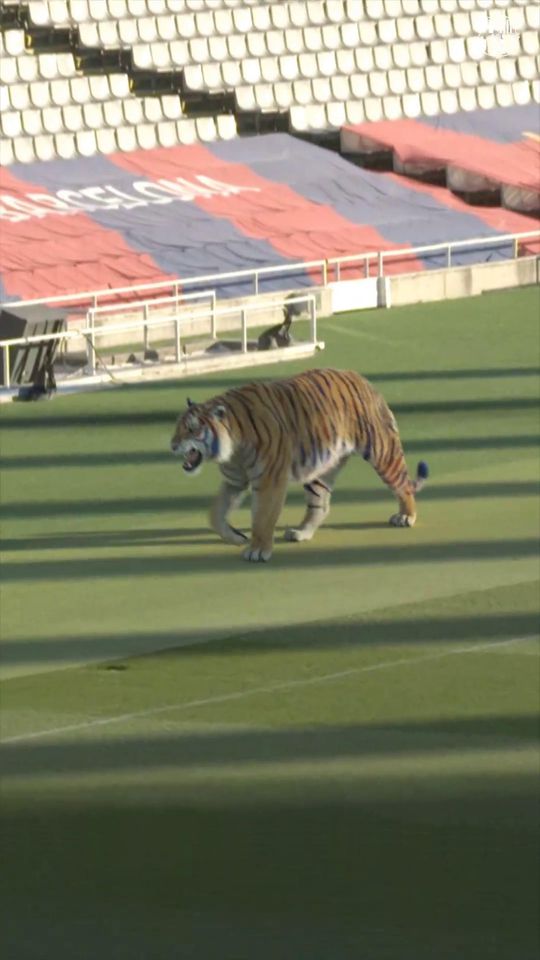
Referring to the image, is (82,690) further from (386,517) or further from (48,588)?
(386,517)

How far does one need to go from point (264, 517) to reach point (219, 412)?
698mm

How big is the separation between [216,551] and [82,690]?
3.64 m

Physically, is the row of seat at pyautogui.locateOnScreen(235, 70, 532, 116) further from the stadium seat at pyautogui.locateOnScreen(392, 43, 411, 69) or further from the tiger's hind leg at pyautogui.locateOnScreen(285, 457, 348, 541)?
the tiger's hind leg at pyautogui.locateOnScreen(285, 457, 348, 541)

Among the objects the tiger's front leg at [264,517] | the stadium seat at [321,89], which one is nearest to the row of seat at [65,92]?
the stadium seat at [321,89]

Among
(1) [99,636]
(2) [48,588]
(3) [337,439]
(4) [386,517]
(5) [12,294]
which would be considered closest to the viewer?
(1) [99,636]

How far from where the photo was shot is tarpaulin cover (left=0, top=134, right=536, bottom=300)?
26.5m

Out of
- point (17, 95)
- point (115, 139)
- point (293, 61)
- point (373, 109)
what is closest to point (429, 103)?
point (373, 109)

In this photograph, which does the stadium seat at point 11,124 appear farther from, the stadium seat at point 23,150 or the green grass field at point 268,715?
the green grass field at point 268,715

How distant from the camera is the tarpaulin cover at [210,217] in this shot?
26500mm

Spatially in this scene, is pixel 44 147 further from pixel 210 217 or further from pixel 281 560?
pixel 281 560

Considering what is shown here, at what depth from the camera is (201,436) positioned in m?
14.6

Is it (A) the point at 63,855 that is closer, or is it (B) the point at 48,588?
(A) the point at 63,855

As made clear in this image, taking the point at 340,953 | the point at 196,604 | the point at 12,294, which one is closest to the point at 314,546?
the point at 196,604

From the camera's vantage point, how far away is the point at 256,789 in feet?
32.7
